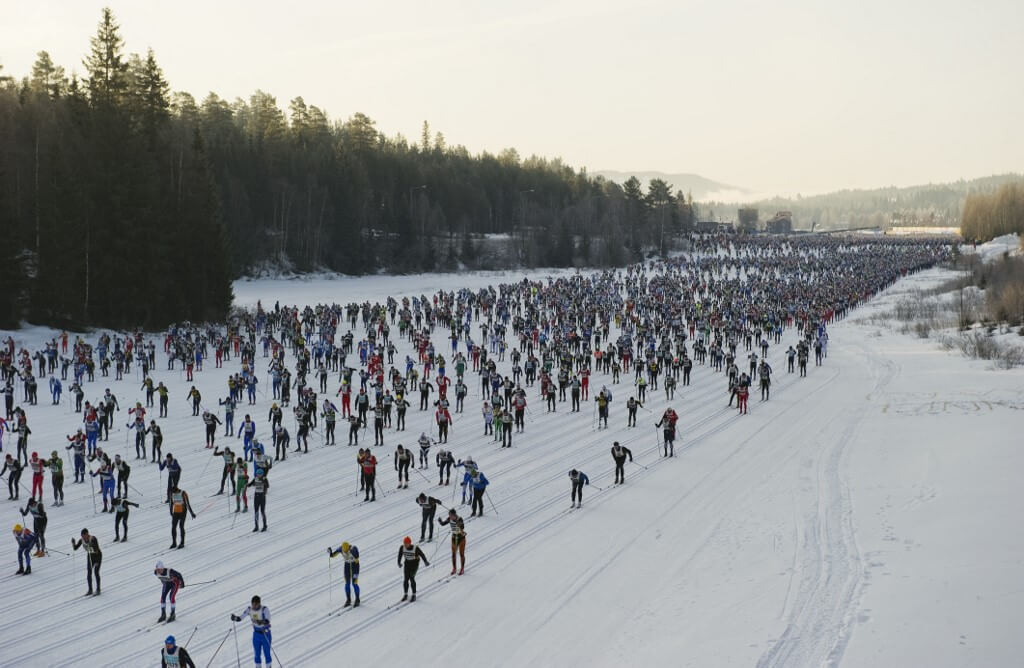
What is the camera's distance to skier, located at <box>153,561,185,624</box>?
11797 mm

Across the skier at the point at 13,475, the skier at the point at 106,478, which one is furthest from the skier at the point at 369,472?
the skier at the point at 13,475

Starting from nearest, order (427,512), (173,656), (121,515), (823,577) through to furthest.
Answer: (173,656), (823,577), (427,512), (121,515)

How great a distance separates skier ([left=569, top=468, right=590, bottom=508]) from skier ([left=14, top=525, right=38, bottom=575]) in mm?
9656

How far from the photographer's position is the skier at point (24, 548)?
1373 cm

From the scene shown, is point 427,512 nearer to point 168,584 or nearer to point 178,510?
point 178,510

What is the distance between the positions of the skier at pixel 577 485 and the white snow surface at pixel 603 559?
39cm

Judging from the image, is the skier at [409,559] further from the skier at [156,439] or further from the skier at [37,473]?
the skier at [156,439]

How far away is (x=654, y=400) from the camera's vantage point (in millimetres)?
30484

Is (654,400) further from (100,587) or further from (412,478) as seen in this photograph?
(100,587)

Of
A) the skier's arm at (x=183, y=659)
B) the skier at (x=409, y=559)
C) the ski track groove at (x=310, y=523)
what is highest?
the skier at (x=409, y=559)

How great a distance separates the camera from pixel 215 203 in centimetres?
5584

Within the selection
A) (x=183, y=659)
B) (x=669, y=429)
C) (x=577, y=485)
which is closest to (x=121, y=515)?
(x=183, y=659)

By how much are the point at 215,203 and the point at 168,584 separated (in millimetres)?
47881

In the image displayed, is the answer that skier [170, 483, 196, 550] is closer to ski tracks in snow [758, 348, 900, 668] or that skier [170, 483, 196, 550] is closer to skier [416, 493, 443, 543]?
skier [416, 493, 443, 543]
